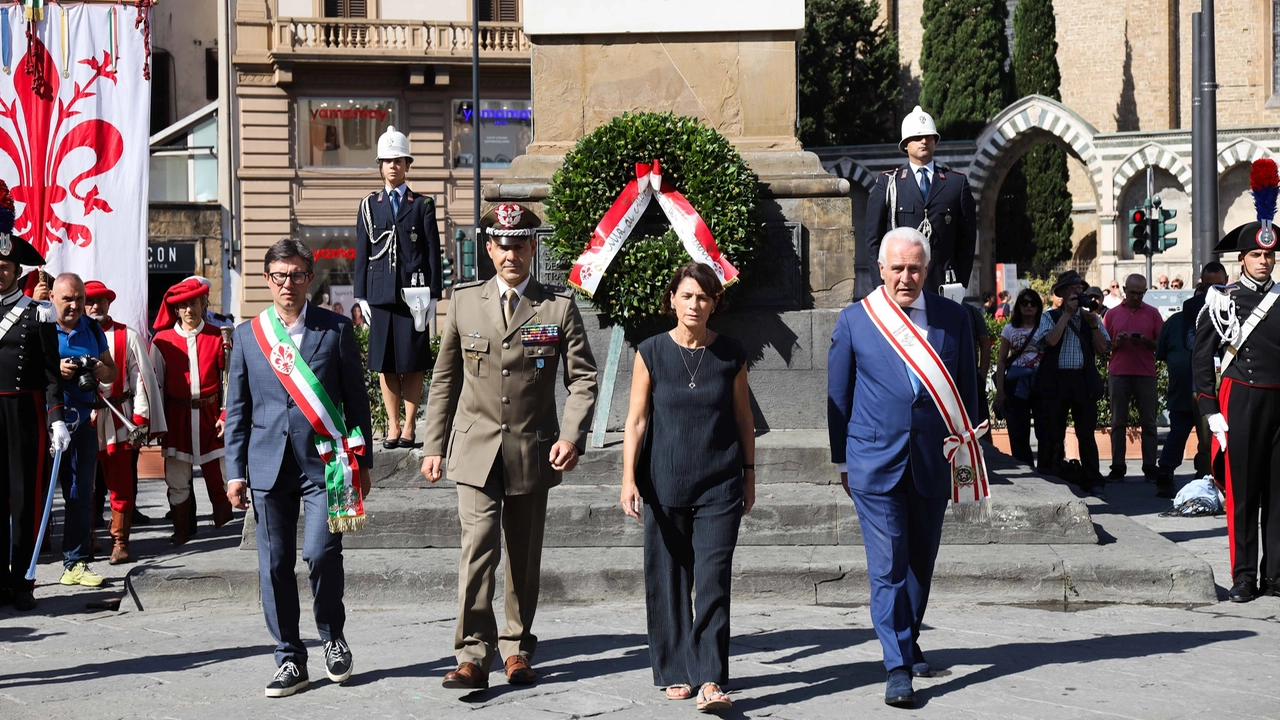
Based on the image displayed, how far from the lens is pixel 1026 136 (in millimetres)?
36562

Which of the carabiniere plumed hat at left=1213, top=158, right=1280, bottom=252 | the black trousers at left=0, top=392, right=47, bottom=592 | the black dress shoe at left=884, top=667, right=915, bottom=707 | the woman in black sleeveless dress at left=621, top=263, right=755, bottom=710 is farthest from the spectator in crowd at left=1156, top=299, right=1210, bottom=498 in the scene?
the black trousers at left=0, top=392, right=47, bottom=592

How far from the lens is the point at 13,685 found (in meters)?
6.37

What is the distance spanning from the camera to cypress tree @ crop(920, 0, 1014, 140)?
137 feet

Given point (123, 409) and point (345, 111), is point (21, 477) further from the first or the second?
point (345, 111)

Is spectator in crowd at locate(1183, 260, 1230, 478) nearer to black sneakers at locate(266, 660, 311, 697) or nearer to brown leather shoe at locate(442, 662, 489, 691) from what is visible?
brown leather shoe at locate(442, 662, 489, 691)

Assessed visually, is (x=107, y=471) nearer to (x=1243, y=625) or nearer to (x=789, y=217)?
(x=789, y=217)

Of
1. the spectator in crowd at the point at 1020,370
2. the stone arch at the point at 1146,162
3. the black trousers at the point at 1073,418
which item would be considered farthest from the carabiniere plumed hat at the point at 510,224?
the stone arch at the point at 1146,162

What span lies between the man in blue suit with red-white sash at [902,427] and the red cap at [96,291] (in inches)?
226

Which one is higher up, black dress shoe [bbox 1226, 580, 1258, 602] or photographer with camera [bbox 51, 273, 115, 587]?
photographer with camera [bbox 51, 273, 115, 587]

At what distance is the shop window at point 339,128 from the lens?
3262cm

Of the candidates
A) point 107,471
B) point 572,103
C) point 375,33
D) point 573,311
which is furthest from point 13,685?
point 375,33

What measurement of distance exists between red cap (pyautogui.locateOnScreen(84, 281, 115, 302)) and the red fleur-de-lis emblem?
0.43m

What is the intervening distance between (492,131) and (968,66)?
52.1 ft

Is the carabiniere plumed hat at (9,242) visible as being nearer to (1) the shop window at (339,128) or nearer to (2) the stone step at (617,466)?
(2) the stone step at (617,466)
